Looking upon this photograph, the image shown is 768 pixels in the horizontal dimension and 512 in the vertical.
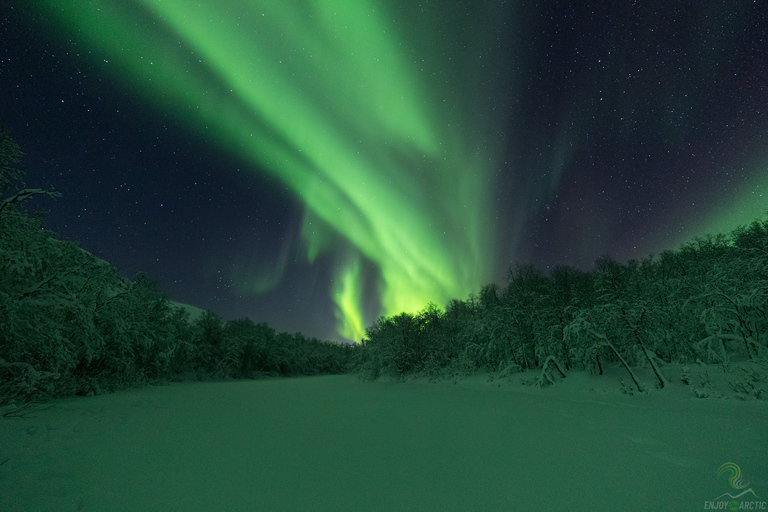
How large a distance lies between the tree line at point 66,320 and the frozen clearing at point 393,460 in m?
2.65

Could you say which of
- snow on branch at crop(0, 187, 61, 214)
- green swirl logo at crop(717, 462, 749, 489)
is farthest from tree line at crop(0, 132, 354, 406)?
green swirl logo at crop(717, 462, 749, 489)

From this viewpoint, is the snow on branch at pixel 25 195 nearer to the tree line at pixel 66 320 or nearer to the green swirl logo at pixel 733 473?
the tree line at pixel 66 320

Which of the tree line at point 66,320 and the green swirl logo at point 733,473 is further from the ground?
the tree line at point 66,320

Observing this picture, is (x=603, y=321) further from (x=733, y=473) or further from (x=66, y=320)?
(x=66, y=320)

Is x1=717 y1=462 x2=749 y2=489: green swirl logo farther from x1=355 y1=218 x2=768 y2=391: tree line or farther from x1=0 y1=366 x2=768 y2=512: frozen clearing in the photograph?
x1=355 y1=218 x2=768 y2=391: tree line

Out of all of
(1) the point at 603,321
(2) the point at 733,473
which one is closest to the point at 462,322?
(1) the point at 603,321

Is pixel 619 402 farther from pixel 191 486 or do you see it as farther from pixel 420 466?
pixel 191 486

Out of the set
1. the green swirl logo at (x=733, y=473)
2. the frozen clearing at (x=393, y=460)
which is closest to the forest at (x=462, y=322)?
the frozen clearing at (x=393, y=460)

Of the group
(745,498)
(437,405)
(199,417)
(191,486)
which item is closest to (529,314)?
(437,405)

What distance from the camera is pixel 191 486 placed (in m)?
5.13

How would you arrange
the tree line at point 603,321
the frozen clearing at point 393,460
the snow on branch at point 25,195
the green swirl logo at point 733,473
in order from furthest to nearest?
1. the tree line at point 603,321
2. the snow on branch at point 25,195
3. the green swirl logo at point 733,473
4. the frozen clearing at point 393,460

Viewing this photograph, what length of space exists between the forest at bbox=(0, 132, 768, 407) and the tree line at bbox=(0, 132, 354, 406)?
0.07 meters

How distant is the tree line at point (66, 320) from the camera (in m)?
10.1

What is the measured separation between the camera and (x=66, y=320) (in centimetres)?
1509
